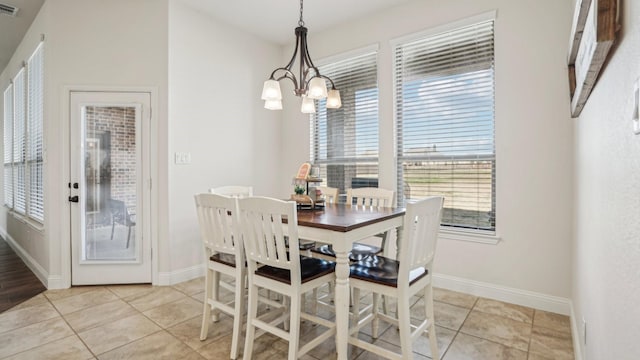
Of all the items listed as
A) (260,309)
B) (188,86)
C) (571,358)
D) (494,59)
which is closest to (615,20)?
(571,358)

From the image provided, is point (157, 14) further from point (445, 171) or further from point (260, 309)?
point (445, 171)

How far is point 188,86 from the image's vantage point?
355cm

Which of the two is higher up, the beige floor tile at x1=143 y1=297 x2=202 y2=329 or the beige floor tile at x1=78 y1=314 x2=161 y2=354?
the beige floor tile at x1=143 y1=297 x2=202 y2=329

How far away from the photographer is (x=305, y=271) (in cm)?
197

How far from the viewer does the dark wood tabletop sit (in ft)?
6.10

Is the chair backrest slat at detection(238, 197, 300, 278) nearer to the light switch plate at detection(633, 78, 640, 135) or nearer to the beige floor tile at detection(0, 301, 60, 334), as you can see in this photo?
the light switch plate at detection(633, 78, 640, 135)

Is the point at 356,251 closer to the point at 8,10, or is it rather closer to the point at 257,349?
the point at 257,349

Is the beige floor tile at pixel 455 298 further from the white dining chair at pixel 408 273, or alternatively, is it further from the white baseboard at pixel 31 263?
the white baseboard at pixel 31 263

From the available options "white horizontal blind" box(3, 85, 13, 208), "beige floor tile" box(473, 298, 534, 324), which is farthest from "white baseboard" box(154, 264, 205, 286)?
"white horizontal blind" box(3, 85, 13, 208)

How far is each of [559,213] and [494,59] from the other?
1429mm

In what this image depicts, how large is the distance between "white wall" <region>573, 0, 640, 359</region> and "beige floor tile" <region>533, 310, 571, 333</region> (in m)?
1.04

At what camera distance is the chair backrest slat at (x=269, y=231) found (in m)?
1.74

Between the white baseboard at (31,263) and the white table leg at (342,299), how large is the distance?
3.12m

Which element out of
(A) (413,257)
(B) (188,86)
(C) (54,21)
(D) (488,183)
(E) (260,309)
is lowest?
(E) (260,309)
